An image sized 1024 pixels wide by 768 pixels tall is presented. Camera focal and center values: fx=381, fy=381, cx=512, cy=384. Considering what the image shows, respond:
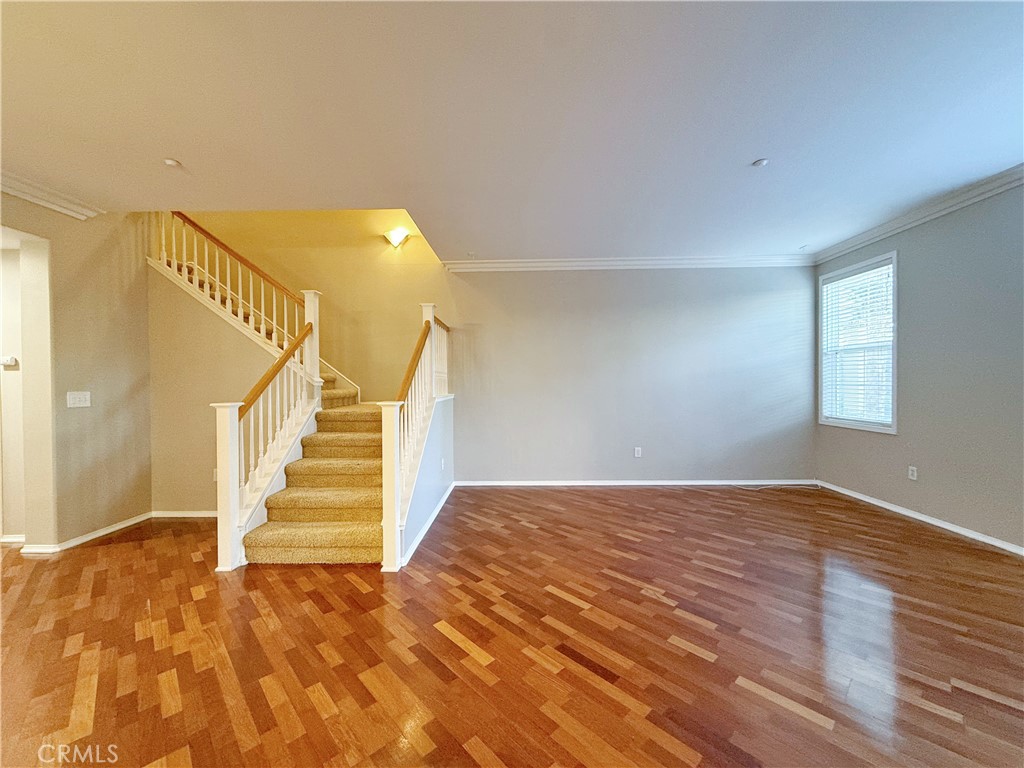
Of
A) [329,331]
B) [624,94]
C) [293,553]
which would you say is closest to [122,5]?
[624,94]

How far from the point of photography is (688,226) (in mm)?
3471

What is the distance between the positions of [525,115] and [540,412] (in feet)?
10.5

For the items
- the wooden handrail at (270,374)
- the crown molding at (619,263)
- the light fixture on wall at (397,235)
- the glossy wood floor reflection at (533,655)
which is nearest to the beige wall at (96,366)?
the glossy wood floor reflection at (533,655)

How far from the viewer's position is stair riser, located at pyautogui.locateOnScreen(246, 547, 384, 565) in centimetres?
264

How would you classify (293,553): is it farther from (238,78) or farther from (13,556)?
(238,78)

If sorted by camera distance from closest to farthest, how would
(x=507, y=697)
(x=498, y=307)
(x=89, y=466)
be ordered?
(x=507, y=697)
(x=89, y=466)
(x=498, y=307)

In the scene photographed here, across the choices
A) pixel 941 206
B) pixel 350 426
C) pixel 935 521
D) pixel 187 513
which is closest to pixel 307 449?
pixel 350 426

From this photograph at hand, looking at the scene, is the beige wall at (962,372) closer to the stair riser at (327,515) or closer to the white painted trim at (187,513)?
the stair riser at (327,515)

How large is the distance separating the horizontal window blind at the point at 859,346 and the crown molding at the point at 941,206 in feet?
0.88

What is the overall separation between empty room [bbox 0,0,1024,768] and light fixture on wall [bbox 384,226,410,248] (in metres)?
0.04

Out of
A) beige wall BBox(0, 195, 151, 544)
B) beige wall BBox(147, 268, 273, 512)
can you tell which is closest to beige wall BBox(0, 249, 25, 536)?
beige wall BBox(0, 195, 151, 544)

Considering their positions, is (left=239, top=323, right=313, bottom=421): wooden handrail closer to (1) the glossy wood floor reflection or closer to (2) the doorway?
(1) the glossy wood floor reflection

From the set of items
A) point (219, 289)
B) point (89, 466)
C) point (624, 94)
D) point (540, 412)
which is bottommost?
point (89, 466)

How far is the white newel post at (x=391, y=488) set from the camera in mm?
2555
